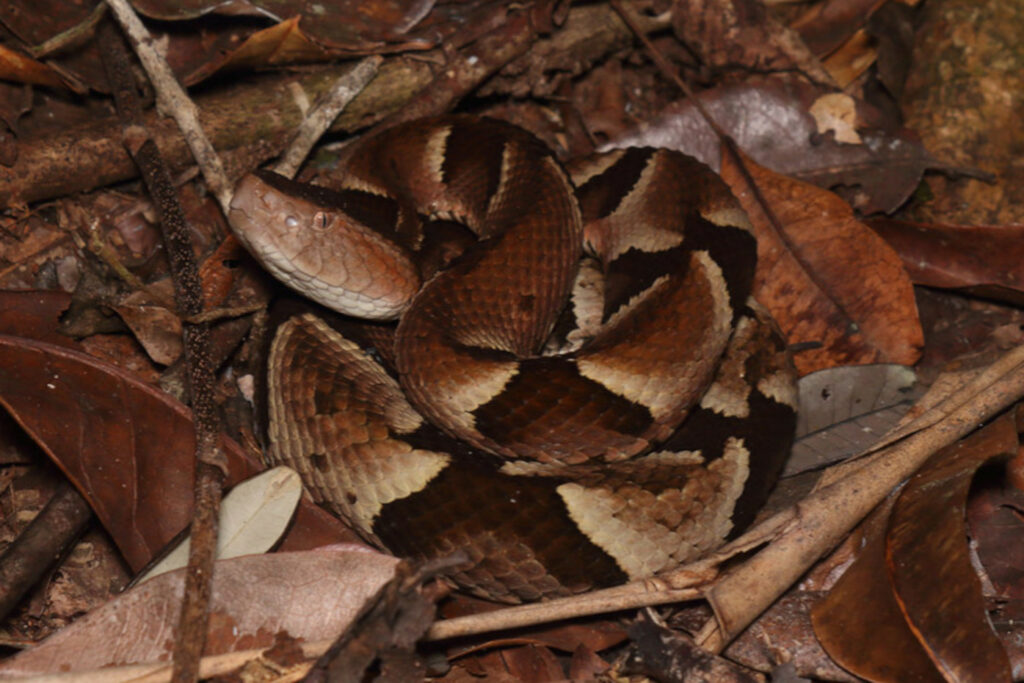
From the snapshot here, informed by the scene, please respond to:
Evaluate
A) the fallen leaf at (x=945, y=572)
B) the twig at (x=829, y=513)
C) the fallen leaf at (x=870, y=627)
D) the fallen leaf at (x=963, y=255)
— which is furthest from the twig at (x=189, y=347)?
the fallen leaf at (x=963, y=255)

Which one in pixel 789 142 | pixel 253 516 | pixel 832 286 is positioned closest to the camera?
pixel 253 516

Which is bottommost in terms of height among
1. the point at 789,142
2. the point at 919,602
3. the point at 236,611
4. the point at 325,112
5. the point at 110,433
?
the point at 919,602

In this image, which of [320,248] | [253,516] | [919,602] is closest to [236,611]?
[253,516]

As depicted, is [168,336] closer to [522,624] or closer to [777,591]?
[522,624]

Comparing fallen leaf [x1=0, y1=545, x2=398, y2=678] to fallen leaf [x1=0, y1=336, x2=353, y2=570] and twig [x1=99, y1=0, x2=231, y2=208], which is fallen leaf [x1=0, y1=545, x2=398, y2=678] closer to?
fallen leaf [x1=0, y1=336, x2=353, y2=570]

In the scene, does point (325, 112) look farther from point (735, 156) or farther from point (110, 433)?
point (735, 156)

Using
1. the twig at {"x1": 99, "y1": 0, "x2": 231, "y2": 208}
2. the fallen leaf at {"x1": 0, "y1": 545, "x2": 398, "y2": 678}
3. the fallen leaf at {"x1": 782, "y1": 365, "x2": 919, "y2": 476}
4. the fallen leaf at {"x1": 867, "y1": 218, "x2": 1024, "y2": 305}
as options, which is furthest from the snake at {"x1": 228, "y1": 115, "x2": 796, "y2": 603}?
the fallen leaf at {"x1": 867, "y1": 218, "x2": 1024, "y2": 305}

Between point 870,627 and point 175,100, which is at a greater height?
point 175,100
